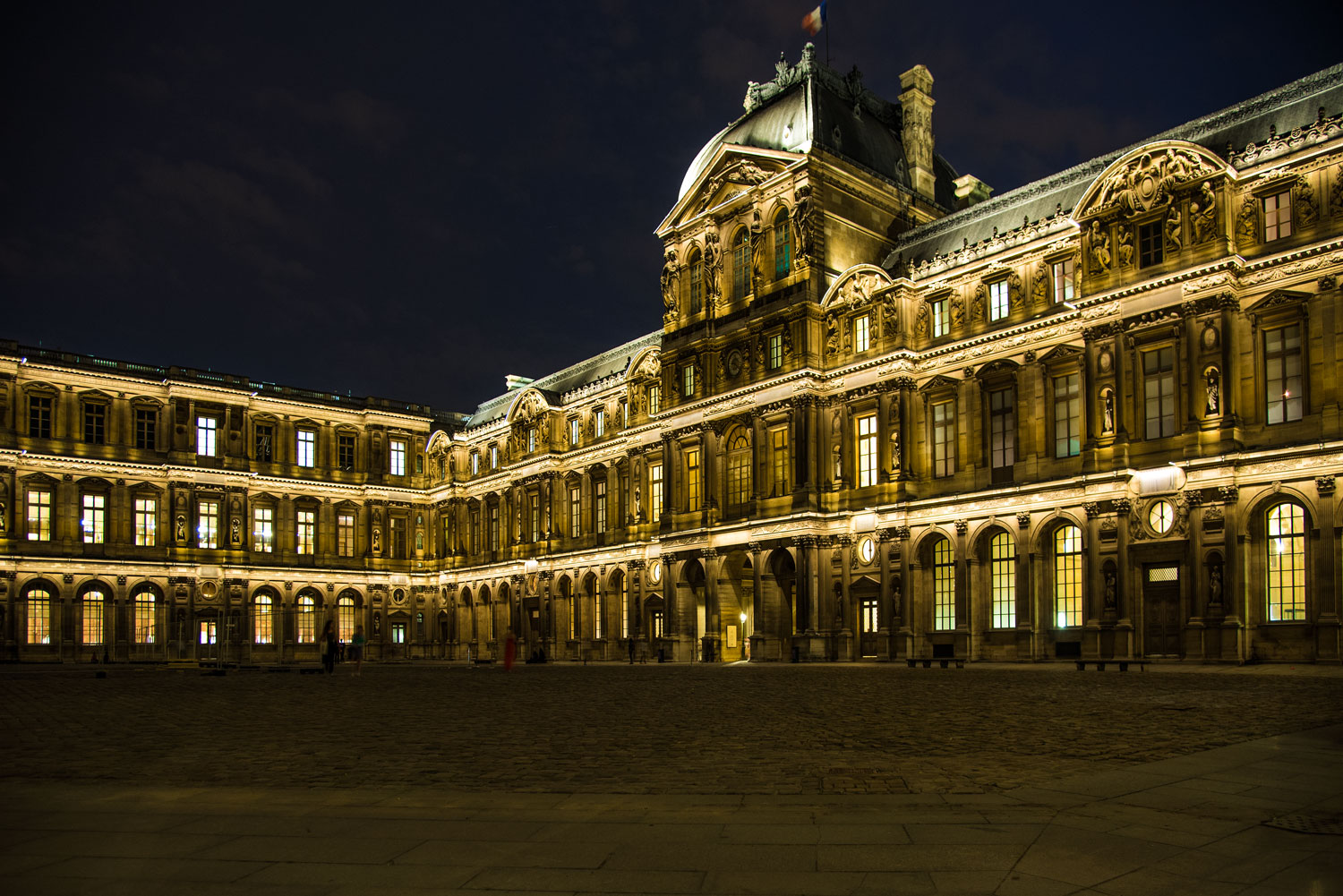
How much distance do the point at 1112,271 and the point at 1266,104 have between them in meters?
7.01

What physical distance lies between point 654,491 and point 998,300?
2277 cm

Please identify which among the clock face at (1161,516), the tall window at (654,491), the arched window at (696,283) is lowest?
the clock face at (1161,516)

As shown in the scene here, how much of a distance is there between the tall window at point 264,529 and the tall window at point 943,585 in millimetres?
47039

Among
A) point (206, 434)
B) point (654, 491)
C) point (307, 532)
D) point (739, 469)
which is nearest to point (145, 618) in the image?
point (307, 532)

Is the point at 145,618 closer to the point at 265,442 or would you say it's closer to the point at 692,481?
the point at 265,442

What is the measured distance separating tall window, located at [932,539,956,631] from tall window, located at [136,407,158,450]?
49.8 metres

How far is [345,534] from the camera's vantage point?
252 ft

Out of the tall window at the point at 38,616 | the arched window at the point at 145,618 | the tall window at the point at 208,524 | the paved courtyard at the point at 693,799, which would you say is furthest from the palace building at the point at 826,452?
the paved courtyard at the point at 693,799

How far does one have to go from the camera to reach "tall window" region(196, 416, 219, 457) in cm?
7044

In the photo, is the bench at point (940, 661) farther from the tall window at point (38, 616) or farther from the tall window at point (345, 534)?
the tall window at point (38, 616)

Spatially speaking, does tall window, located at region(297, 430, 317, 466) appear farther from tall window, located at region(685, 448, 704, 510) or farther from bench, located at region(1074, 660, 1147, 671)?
bench, located at region(1074, 660, 1147, 671)

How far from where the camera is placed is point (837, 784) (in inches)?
387

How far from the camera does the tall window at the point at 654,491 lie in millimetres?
58531

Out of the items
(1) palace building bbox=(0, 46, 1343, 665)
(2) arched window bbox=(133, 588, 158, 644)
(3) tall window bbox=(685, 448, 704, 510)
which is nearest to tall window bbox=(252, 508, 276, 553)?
(1) palace building bbox=(0, 46, 1343, 665)
